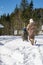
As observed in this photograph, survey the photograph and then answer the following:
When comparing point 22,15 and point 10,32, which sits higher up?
point 22,15

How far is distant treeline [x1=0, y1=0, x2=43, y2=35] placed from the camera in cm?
4394

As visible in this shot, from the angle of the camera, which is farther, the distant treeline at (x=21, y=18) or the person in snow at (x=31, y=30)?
the distant treeline at (x=21, y=18)

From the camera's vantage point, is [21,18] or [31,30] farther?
[21,18]

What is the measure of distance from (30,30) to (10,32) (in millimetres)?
30114

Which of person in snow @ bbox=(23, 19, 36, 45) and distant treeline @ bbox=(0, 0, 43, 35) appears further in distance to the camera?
distant treeline @ bbox=(0, 0, 43, 35)

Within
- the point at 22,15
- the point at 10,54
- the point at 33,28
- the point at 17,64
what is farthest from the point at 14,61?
the point at 22,15

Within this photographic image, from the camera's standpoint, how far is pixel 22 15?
46594 millimetres

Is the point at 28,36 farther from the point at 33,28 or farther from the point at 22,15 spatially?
the point at 22,15

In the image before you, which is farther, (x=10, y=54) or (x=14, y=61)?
(x=10, y=54)

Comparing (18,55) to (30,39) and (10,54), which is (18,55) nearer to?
(10,54)

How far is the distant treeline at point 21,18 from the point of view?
1730 inches

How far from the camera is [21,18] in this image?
45.9 metres

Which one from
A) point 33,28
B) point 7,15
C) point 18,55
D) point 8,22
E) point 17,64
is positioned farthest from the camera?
point 7,15

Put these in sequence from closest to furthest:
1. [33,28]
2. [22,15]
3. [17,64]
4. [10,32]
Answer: [17,64]
[33,28]
[10,32]
[22,15]
